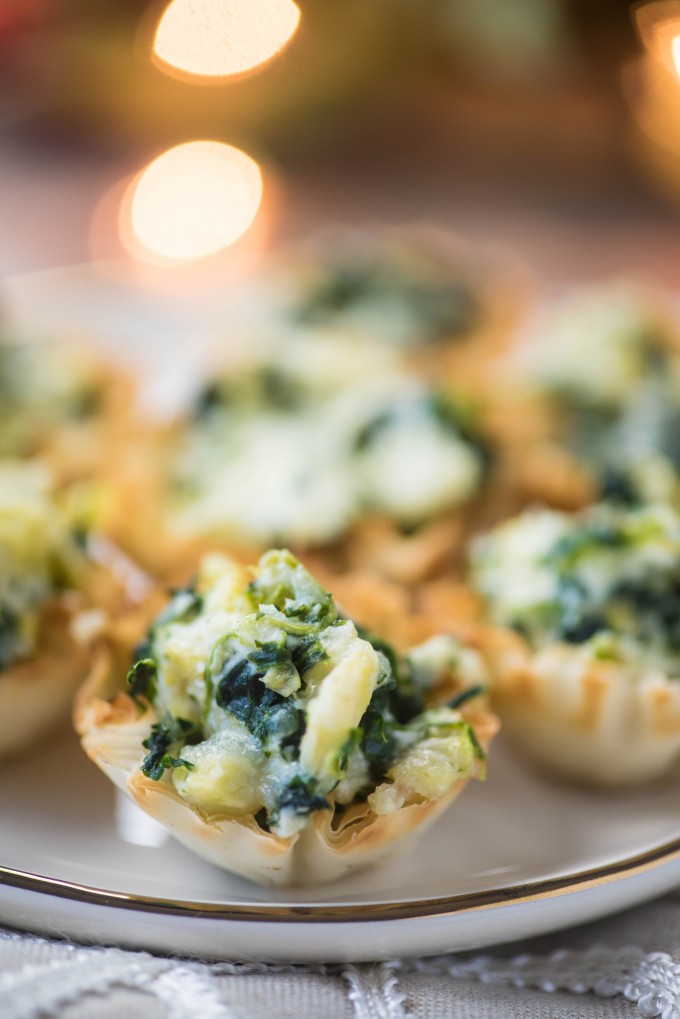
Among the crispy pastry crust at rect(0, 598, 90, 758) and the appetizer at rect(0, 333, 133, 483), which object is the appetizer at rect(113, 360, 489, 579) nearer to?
the appetizer at rect(0, 333, 133, 483)

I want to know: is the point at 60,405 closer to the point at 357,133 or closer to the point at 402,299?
the point at 402,299

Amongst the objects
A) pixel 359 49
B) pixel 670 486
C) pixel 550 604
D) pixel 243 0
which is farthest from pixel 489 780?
pixel 359 49

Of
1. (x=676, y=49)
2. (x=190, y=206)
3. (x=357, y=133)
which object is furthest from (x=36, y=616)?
(x=357, y=133)

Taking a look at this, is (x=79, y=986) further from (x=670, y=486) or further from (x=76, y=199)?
(x=76, y=199)

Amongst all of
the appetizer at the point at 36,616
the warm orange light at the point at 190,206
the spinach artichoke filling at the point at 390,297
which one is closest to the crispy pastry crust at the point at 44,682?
the appetizer at the point at 36,616

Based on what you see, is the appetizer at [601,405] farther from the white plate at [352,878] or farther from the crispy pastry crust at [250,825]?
the crispy pastry crust at [250,825]

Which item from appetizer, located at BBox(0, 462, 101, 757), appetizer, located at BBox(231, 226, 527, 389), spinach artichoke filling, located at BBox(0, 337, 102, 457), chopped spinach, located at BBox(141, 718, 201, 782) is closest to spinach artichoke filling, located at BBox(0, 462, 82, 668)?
appetizer, located at BBox(0, 462, 101, 757)

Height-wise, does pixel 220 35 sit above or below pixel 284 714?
above
